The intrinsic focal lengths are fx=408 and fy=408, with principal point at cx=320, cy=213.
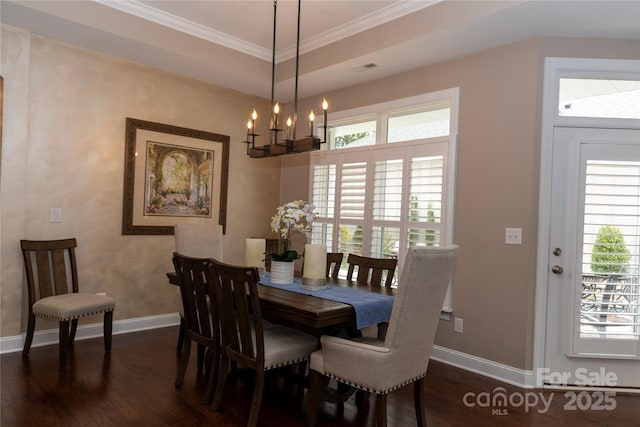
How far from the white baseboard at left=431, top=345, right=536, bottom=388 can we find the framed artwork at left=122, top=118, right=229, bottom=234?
285cm

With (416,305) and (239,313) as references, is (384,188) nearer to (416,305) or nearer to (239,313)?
(416,305)

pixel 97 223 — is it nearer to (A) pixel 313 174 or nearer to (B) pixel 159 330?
(B) pixel 159 330

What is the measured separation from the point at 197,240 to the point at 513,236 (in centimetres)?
266

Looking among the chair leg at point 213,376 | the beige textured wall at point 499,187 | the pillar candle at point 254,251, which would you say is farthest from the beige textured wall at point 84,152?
the beige textured wall at point 499,187

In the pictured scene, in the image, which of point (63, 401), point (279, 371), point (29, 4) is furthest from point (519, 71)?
point (63, 401)

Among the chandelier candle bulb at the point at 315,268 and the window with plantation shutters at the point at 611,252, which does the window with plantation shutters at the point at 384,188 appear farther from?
the chandelier candle bulb at the point at 315,268

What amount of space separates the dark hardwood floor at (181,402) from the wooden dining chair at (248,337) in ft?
1.02

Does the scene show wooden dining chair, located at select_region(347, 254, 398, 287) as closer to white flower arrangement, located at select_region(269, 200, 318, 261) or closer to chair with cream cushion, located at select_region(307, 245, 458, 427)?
white flower arrangement, located at select_region(269, 200, 318, 261)

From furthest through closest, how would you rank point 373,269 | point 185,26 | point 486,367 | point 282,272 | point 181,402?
point 185,26
point 486,367
point 373,269
point 282,272
point 181,402

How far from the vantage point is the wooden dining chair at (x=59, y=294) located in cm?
323

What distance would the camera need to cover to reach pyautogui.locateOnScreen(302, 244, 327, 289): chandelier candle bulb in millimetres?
2832

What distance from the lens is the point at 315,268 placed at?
2.84 metres

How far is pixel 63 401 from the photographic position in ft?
8.64

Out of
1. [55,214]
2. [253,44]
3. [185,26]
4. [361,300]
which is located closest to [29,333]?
[55,214]
